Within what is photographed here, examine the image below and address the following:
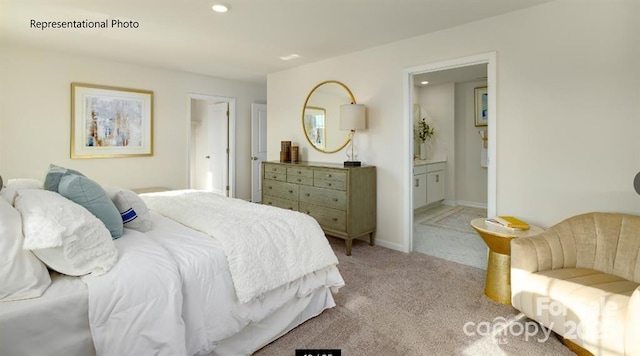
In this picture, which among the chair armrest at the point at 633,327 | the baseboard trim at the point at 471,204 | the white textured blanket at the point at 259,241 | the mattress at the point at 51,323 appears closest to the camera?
the mattress at the point at 51,323

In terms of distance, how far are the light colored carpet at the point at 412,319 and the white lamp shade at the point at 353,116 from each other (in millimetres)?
1595

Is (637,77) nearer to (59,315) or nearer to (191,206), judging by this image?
(191,206)

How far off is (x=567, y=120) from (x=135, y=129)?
16.6 feet

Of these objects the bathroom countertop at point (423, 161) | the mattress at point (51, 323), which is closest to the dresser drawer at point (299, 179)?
the bathroom countertop at point (423, 161)

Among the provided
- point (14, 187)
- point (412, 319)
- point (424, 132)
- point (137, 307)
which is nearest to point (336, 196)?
point (412, 319)

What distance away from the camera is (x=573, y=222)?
7.51 feet

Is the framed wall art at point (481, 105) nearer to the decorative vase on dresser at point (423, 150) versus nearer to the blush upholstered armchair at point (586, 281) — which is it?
the decorative vase on dresser at point (423, 150)

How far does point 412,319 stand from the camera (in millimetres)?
2268

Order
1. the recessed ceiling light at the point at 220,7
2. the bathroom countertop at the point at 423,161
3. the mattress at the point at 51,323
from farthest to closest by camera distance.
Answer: the bathroom countertop at the point at 423,161 → the recessed ceiling light at the point at 220,7 → the mattress at the point at 51,323

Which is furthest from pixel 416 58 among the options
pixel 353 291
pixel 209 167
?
pixel 209 167

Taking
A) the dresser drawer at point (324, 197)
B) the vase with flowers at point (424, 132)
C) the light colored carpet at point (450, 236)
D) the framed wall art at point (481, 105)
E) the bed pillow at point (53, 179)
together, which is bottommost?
the light colored carpet at point (450, 236)

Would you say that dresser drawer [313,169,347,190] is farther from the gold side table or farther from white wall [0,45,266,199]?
white wall [0,45,266,199]

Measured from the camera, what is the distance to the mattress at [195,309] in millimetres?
1198

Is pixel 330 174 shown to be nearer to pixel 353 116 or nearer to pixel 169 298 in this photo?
pixel 353 116
